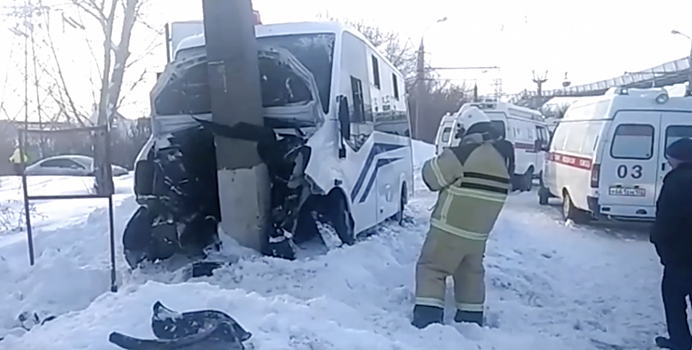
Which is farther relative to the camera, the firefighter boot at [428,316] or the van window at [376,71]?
the van window at [376,71]

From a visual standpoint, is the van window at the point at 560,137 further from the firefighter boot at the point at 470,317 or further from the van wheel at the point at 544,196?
the firefighter boot at the point at 470,317

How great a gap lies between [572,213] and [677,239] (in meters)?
8.80

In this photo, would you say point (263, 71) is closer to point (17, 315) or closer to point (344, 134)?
point (344, 134)

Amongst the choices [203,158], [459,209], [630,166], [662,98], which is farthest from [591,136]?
[459,209]

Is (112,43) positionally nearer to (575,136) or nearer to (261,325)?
(575,136)

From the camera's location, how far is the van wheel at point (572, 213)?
1415 centimetres

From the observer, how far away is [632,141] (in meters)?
12.4

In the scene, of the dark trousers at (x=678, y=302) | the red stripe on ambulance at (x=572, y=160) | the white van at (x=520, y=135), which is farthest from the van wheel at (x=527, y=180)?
the dark trousers at (x=678, y=302)

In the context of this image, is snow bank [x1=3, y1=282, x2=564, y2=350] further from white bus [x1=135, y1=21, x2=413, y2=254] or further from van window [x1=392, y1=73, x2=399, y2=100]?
van window [x1=392, y1=73, x2=399, y2=100]

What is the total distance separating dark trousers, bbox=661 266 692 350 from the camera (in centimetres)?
562

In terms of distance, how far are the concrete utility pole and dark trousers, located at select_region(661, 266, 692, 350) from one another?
3.73 metres

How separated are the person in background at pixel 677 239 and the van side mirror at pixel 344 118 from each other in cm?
365

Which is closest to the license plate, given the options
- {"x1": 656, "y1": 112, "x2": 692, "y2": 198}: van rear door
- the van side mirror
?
{"x1": 656, "y1": 112, "x2": 692, "y2": 198}: van rear door

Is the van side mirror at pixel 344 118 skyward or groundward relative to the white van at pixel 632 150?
skyward
